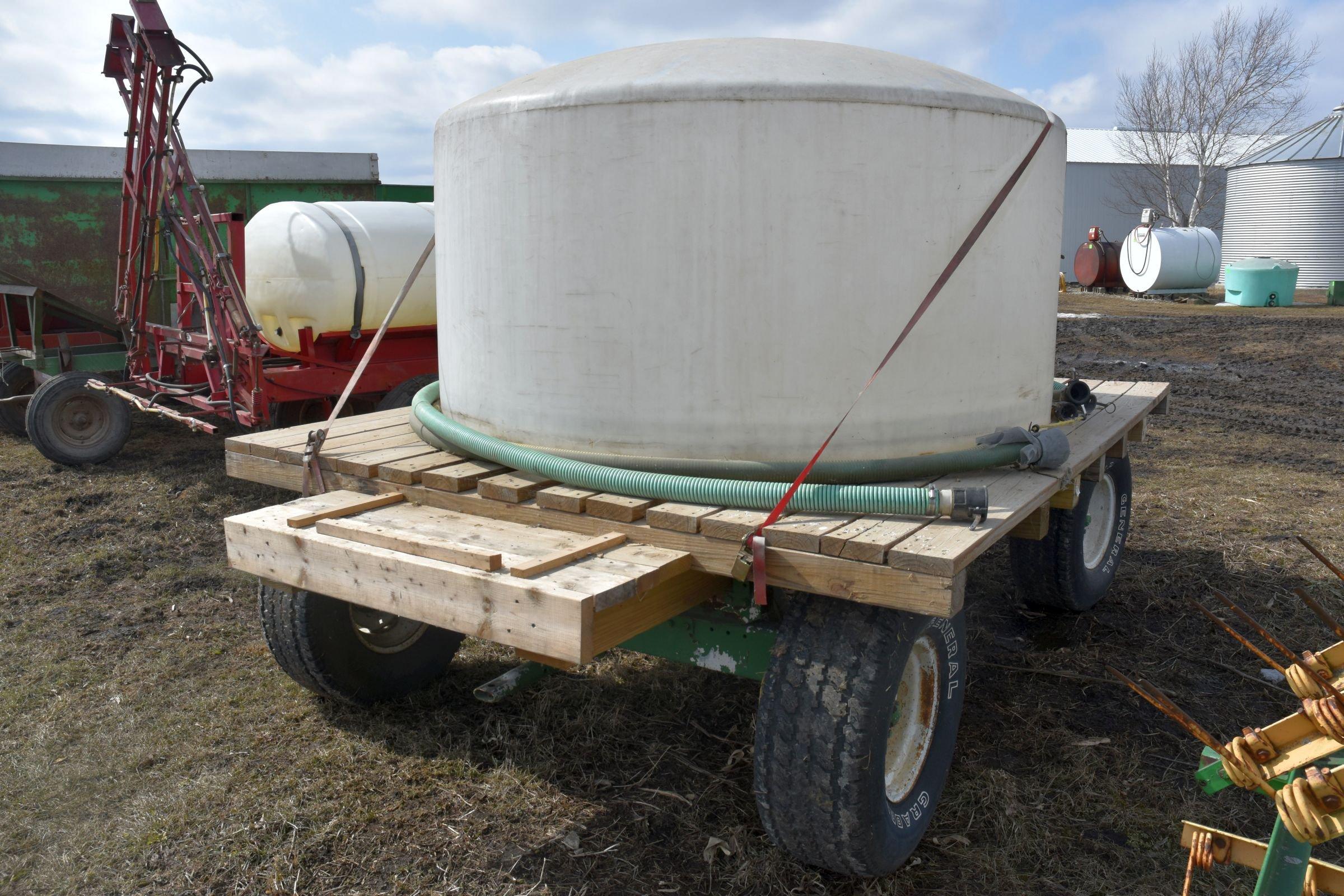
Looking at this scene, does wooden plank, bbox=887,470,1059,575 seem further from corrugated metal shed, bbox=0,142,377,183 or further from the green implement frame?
corrugated metal shed, bbox=0,142,377,183

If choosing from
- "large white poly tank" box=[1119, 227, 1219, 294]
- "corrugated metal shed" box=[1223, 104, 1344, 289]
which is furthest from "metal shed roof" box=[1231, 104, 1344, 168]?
"large white poly tank" box=[1119, 227, 1219, 294]

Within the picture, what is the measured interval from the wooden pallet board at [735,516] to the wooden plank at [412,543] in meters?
0.32

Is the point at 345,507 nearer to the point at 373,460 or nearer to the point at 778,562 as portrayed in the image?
the point at 373,460

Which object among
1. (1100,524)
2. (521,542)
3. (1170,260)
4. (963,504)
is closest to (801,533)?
(963,504)

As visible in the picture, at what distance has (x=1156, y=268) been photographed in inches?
885

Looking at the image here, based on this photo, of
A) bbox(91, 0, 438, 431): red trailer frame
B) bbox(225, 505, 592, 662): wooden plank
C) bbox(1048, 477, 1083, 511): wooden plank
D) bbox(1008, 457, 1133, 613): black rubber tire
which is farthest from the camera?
bbox(91, 0, 438, 431): red trailer frame

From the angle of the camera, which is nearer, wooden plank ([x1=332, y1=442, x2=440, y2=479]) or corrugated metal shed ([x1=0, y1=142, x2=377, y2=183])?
wooden plank ([x1=332, y1=442, x2=440, y2=479])

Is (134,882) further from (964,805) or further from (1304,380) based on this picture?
(1304,380)

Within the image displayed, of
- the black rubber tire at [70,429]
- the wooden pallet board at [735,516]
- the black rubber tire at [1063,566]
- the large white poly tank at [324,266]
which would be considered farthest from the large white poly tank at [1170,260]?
the black rubber tire at [70,429]

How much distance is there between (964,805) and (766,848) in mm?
714

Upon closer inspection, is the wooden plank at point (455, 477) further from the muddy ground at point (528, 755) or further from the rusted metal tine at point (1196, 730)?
the rusted metal tine at point (1196, 730)

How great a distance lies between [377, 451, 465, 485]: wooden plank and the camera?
321cm

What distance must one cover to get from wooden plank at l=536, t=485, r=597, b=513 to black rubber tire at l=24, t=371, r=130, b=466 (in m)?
5.73

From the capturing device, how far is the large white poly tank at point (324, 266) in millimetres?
6590
